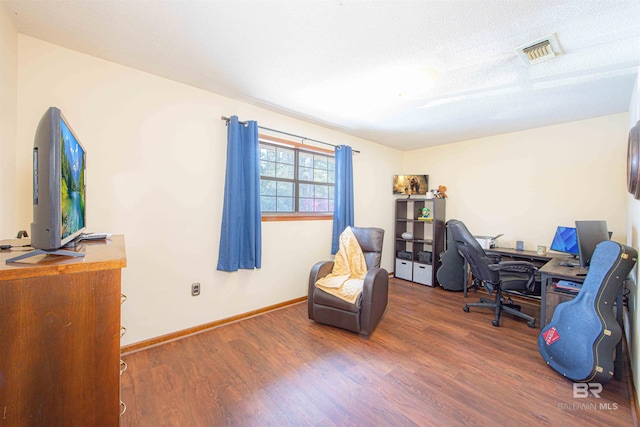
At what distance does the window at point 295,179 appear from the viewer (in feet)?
10.5

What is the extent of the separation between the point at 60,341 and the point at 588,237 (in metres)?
3.71

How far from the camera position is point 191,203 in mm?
2539

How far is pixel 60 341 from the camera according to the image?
811 millimetres

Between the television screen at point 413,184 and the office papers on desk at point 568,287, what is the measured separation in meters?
2.53

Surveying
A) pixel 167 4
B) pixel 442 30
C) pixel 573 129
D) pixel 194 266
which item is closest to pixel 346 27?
pixel 442 30

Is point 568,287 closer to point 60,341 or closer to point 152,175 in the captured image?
point 60,341

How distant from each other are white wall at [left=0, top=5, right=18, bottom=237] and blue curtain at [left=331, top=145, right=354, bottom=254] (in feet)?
9.63

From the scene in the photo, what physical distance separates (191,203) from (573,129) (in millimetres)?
4586

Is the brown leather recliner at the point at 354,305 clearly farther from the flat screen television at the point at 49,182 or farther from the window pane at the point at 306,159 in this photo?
the flat screen television at the point at 49,182

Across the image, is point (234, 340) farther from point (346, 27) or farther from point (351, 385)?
point (346, 27)

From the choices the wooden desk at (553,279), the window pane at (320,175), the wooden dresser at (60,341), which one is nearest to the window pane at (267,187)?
the window pane at (320,175)

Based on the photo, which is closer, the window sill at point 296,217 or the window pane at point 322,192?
the window sill at point 296,217

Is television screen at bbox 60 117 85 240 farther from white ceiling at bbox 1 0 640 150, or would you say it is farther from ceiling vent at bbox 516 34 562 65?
ceiling vent at bbox 516 34 562 65

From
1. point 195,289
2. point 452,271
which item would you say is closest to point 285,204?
point 195,289
